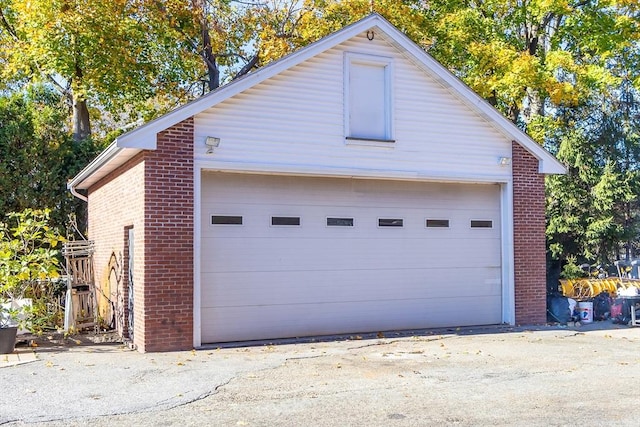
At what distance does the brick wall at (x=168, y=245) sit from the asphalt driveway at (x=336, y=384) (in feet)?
1.50

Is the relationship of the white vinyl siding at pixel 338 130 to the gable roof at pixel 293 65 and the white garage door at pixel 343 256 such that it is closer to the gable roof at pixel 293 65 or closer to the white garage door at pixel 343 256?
the gable roof at pixel 293 65

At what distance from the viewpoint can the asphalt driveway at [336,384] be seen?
6707 mm

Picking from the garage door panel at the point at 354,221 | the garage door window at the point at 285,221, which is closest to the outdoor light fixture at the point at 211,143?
the garage door panel at the point at 354,221

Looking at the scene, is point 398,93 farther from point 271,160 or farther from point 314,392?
point 314,392

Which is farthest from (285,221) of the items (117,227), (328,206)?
(117,227)

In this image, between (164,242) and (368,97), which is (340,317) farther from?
(368,97)

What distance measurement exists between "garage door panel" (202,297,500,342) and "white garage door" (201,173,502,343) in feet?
0.06

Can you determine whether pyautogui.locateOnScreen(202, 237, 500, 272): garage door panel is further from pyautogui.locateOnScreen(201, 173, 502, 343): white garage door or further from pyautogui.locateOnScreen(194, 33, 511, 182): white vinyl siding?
pyautogui.locateOnScreen(194, 33, 511, 182): white vinyl siding

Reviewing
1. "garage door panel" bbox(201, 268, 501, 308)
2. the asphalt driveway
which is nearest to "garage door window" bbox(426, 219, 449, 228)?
"garage door panel" bbox(201, 268, 501, 308)

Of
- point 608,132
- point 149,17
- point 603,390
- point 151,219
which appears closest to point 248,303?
point 151,219

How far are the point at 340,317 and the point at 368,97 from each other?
4.21 meters

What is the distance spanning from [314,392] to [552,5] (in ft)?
60.8

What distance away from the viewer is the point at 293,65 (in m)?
11.6

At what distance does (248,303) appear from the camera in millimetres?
11656
